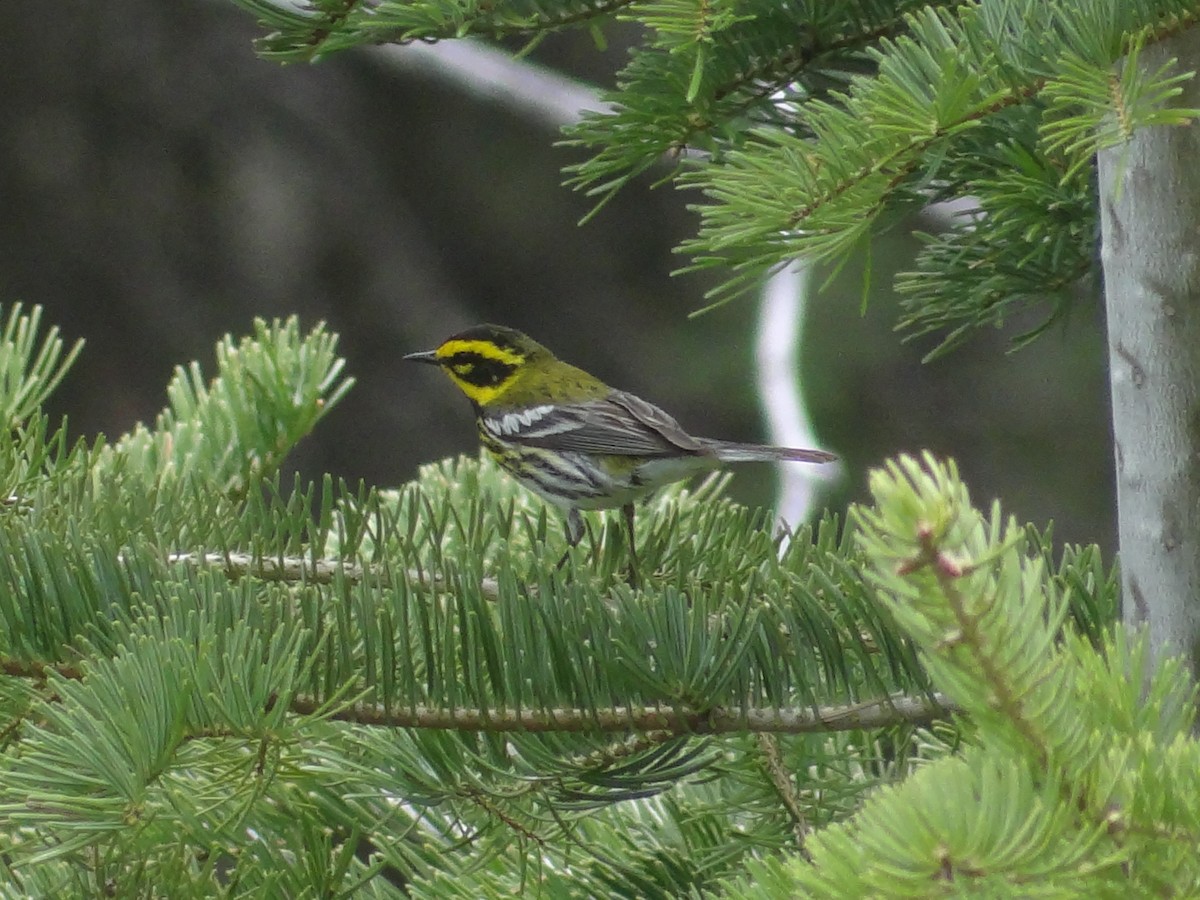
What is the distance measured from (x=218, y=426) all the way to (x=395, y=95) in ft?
10.5

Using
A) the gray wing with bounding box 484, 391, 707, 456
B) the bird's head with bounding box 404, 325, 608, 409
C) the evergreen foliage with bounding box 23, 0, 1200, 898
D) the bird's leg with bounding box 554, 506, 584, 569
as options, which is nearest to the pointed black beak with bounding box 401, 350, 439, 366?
the bird's head with bounding box 404, 325, 608, 409

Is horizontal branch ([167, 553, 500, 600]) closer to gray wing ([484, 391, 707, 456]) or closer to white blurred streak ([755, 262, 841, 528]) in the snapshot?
gray wing ([484, 391, 707, 456])

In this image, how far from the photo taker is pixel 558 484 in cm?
141

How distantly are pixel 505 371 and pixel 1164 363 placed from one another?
1427 mm

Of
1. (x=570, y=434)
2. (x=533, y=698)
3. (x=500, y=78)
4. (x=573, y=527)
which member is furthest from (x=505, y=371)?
(x=533, y=698)

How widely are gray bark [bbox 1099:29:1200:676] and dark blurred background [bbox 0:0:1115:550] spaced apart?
2657mm

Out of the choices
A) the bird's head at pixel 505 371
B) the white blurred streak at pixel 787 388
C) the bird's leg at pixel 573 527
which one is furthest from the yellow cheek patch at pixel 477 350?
the bird's leg at pixel 573 527

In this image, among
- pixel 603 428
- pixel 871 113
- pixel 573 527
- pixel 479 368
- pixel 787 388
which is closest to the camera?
pixel 871 113

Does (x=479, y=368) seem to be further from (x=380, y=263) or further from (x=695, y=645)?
(x=380, y=263)

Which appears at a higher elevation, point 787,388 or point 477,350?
point 477,350

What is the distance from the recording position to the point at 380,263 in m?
3.97

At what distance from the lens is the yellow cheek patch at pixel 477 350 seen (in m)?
1.96

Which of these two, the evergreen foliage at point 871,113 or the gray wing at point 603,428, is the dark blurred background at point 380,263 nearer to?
the gray wing at point 603,428

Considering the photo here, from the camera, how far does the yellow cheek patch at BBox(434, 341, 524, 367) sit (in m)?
1.96
